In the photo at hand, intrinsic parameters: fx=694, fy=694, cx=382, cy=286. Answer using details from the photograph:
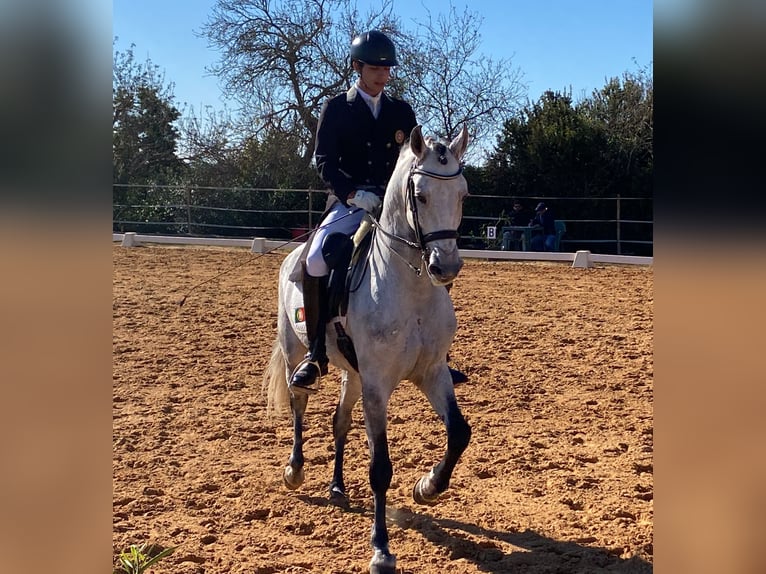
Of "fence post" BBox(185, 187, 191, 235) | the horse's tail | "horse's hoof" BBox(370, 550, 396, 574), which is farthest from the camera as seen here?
"fence post" BBox(185, 187, 191, 235)

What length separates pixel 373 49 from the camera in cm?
431

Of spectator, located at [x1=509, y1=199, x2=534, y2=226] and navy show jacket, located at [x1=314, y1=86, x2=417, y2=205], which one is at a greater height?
spectator, located at [x1=509, y1=199, x2=534, y2=226]

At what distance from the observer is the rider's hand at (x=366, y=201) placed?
4.20 metres

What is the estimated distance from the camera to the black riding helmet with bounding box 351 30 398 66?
4.31 m

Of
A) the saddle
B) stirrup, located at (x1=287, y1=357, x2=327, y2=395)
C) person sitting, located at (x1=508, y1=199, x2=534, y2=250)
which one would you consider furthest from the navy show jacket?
person sitting, located at (x1=508, y1=199, x2=534, y2=250)

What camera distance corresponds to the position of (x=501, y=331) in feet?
32.8

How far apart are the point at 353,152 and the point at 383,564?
2558 millimetres

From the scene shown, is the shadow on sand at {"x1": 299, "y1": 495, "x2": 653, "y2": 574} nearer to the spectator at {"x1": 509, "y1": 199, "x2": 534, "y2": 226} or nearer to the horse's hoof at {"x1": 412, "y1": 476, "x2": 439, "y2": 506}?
the horse's hoof at {"x1": 412, "y1": 476, "x2": 439, "y2": 506}

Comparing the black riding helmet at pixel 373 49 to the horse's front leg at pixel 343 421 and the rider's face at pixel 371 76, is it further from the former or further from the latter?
the horse's front leg at pixel 343 421

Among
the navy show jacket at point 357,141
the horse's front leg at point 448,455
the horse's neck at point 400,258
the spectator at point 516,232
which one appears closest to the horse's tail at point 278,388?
the navy show jacket at point 357,141

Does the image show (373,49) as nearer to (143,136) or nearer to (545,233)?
(545,233)

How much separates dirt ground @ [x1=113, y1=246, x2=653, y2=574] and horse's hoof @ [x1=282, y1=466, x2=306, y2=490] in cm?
8

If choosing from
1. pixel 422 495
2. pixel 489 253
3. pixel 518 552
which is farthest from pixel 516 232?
pixel 518 552
